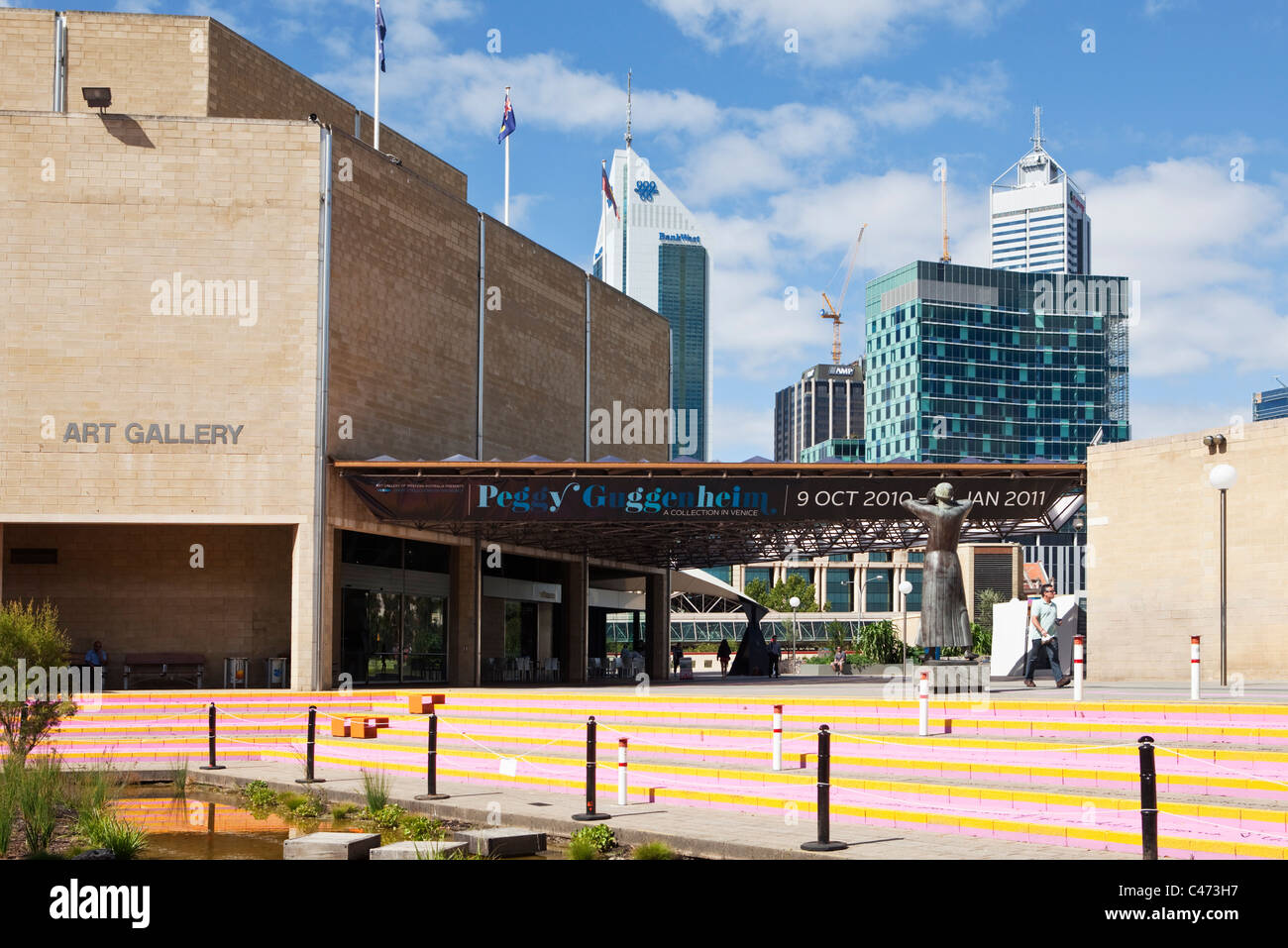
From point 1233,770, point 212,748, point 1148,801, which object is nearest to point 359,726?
point 212,748

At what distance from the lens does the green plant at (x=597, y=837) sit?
40.9 ft

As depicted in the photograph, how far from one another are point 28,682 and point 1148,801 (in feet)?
50.6

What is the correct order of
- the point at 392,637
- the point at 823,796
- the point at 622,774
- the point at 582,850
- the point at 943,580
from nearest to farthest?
the point at 582,850 → the point at 823,796 → the point at 622,774 → the point at 943,580 → the point at 392,637

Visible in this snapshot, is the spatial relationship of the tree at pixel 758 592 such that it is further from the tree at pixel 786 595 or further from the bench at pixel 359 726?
the bench at pixel 359 726

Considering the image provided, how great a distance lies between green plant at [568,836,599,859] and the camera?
39.5 ft

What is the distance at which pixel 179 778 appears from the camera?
1791 cm

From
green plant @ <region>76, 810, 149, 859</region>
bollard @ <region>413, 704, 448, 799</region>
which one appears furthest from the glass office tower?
green plant @ <region>76, 810, 149, 859</region>

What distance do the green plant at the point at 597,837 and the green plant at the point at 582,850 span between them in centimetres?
3

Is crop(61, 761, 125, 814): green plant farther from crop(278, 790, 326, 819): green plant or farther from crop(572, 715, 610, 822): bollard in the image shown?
crop(572, 715, 610, 822): bollard

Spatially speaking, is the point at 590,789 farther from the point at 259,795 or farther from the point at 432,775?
the point at 259,795

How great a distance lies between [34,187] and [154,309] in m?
3.84

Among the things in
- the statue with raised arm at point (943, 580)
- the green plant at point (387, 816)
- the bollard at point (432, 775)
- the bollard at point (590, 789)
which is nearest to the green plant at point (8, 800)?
the green plant at point (387, 816)

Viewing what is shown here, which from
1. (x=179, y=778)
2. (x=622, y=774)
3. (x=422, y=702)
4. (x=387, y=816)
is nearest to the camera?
(x=387, y=816)

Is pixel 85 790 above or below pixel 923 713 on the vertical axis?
below
